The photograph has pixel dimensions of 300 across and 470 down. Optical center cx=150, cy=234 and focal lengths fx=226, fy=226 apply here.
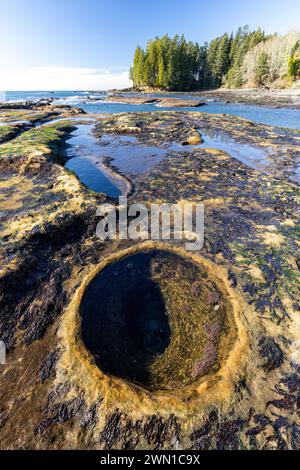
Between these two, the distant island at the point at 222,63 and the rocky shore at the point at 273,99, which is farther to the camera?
the distant island at the point at 222,63

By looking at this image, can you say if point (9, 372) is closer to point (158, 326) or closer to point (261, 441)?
point (158, 326)

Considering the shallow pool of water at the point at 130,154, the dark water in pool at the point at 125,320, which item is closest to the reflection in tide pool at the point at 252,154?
the shallow pool of water at the point at 130,154

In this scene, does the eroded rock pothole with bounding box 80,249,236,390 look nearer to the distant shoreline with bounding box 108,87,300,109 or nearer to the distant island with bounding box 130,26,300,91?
the distant shoreline with bounding box 108,87,300,109

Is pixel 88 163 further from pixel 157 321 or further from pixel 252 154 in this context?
pixel 157 321

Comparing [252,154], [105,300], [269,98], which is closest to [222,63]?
[269,98]

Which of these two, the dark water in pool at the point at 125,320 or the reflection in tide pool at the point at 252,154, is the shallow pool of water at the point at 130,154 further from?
the dark water in pool at the point at 125,320
